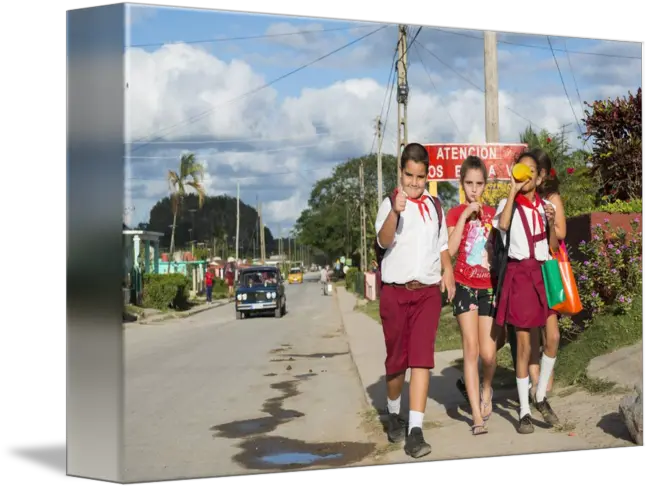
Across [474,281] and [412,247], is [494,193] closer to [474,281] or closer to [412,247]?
[474,281]

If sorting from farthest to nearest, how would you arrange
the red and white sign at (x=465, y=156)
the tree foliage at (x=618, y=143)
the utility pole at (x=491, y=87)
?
the tree foliage at (x=618, y=143), the utility pole at (x=491, y=87), the red and white sign at (x=465, y=156)

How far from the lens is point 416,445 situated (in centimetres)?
590

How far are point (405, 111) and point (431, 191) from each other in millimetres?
601

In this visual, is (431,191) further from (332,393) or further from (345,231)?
(332,393)

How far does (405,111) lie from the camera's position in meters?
6.73

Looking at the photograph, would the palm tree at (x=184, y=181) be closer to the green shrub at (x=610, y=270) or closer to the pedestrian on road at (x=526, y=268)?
the pedestrian on road at (x=526, y=268)

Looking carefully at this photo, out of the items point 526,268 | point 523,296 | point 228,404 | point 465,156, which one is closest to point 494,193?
point 465,156

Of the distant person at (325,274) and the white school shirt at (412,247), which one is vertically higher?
the white school shirt at (412,247)

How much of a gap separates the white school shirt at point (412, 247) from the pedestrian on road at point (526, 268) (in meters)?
0.63

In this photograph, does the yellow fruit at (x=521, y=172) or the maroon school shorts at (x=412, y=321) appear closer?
the maroon school shorts at (x=412, y=321)

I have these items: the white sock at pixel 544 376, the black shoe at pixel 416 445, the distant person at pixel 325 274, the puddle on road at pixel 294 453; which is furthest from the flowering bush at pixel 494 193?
the distant person at pixel 325 274

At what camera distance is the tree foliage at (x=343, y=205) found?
21.1ft

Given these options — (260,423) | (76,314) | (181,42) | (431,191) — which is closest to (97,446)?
(76,314)

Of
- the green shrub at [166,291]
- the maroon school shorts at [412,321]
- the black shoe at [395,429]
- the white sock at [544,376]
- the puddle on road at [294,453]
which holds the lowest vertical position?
the puddle on road at [294,453]
